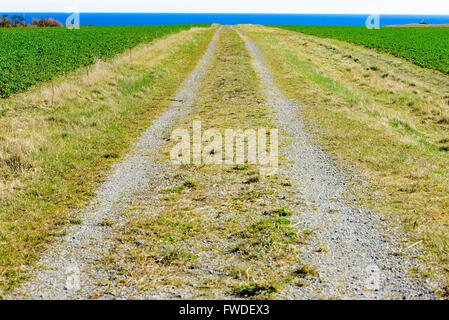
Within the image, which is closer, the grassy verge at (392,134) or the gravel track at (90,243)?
the gravel track at (90,243)

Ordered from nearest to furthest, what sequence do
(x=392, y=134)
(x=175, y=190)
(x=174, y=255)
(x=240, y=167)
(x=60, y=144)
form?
(x=174, y=255)
(x=175, y=190)
(x=240, y=167)
(x=60, y=144)
(x=392, y=134)

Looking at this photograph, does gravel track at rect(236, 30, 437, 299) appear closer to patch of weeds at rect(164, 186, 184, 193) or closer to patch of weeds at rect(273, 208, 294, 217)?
patch of weeds at rect(273, 208, 294, 217)

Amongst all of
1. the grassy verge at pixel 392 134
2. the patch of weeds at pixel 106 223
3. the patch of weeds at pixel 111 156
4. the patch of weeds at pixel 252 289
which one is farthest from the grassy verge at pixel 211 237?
the grassy verge at pixel 392 134

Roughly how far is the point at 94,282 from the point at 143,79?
17.8 metres

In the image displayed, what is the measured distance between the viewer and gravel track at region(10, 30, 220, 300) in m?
5.31

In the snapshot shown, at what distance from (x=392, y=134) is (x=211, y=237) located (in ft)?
29.7

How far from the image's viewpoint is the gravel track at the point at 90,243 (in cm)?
531

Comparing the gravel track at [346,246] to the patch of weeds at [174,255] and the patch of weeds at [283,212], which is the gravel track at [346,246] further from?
the patch of weeds at [174,255]

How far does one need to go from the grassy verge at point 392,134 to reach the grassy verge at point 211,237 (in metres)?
2.16

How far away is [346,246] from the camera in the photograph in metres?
6.41

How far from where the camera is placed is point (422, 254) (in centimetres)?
612

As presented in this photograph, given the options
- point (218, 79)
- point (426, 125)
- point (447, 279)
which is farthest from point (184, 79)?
point (447, 279)

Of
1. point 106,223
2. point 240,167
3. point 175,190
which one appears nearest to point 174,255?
point 106,223

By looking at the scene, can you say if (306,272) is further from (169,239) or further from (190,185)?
(190,185)
